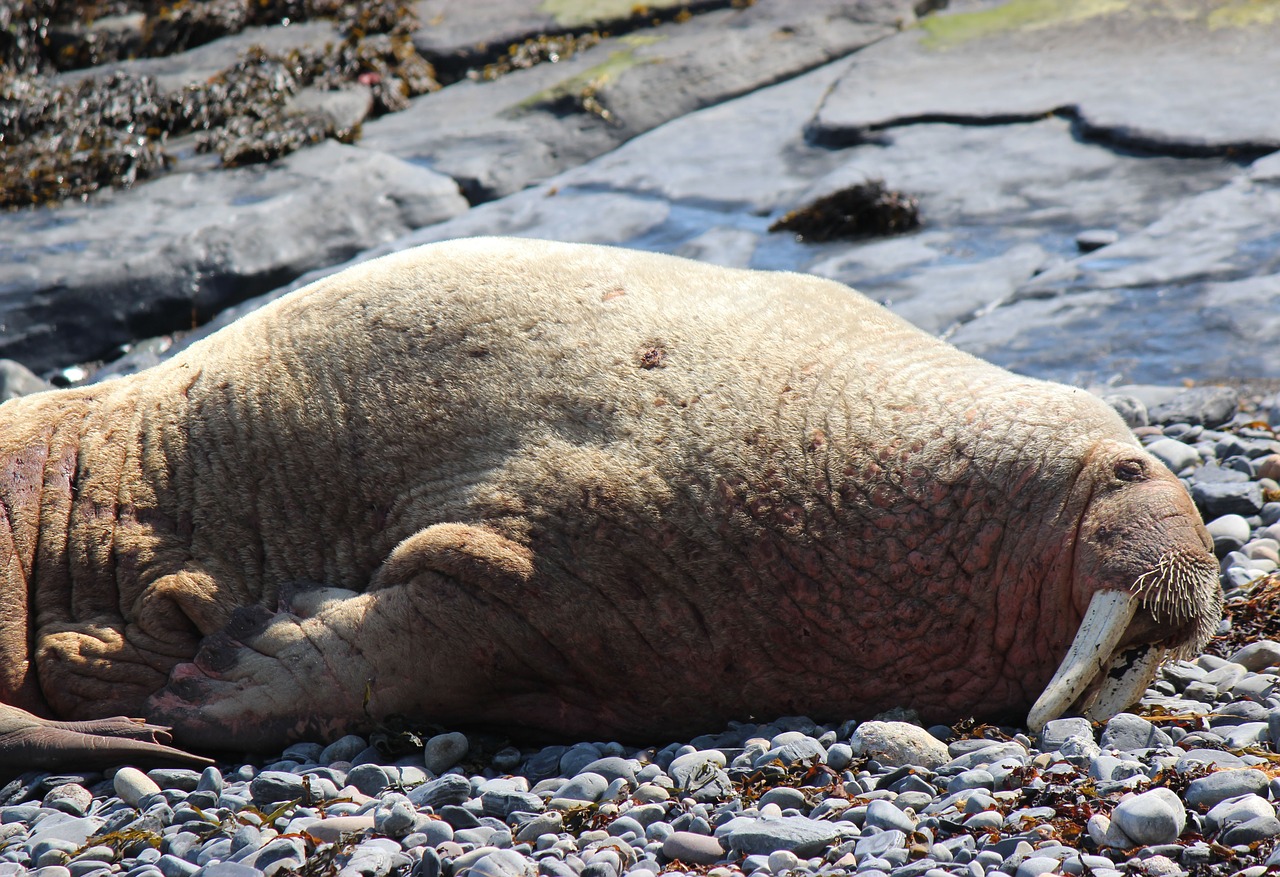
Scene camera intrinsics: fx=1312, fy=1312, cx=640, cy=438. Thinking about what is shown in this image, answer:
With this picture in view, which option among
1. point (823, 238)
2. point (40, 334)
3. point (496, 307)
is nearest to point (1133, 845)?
point (496, 307)

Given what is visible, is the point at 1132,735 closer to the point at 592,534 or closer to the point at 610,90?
the point at 592,534

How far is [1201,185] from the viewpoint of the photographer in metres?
8.17

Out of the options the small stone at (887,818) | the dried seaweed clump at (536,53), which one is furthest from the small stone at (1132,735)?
the dried seaweed clump at (536,53)

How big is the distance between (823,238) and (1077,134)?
2195 mm

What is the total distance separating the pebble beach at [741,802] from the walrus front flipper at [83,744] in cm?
6

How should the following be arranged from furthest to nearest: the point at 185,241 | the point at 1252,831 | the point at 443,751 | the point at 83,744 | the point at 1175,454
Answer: the point at 185,241, the point at 1175,454, the point at 83,744, the point at 443,751, the point at 1252,831

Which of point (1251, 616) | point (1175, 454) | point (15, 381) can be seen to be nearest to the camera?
point (1251, 616)

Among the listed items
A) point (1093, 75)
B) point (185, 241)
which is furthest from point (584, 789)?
point (1093, 75)

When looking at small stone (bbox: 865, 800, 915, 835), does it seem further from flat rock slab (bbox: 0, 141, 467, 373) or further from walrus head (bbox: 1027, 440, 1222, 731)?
flat rock slab (bbox: 0, 141, 467, 373)

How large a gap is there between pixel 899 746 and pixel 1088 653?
1.73 ft

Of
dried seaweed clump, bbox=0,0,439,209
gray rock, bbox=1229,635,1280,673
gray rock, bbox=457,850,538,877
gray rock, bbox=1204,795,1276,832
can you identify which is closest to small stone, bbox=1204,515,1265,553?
gray rock, bbox=1229,635,1280,673

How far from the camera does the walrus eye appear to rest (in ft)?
11.3

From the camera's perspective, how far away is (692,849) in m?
2.85

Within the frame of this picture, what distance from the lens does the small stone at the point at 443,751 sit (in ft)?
11.9
